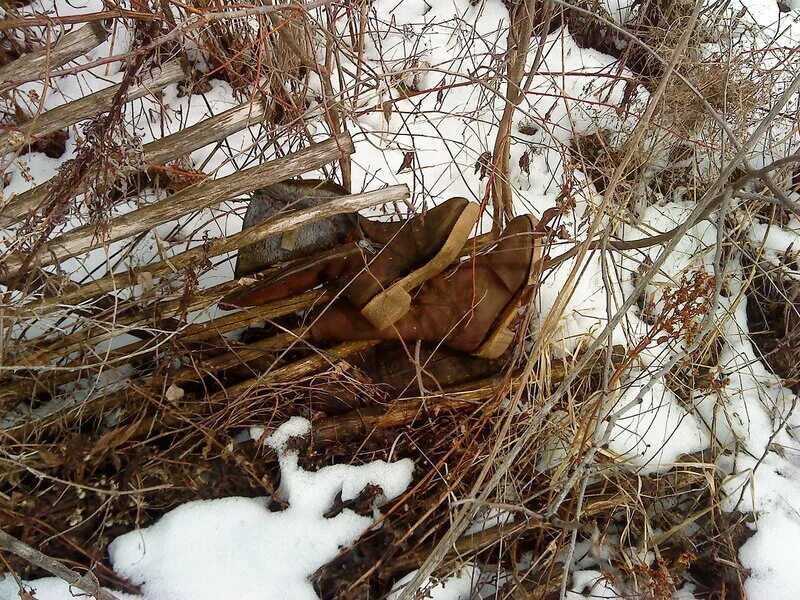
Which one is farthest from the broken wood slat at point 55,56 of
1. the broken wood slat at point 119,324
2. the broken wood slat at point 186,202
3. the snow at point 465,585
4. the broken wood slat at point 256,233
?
the snow at point 465,585

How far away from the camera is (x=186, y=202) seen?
1.88 metres

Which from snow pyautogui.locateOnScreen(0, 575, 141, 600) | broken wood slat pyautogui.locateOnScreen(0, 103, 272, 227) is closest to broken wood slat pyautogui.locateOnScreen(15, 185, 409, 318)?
broken wood slat pyautogui.locateOnScreen(0, 103, 272, 227)

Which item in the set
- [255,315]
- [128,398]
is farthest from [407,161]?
[128,398]

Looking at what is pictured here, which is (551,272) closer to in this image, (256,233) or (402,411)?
(402,411)

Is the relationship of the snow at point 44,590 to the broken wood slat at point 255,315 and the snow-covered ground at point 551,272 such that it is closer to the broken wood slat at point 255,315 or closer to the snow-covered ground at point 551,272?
the snow-covered ground at point 551,272

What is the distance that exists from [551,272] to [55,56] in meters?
2.10

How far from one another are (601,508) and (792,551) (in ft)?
2.71

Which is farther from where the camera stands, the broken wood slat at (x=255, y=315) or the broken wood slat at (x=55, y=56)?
the broken wood slat at (x=255, y=315)

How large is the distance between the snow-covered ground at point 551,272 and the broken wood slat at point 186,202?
0.53ft

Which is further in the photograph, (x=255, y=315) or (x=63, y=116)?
(x=255, y=315)

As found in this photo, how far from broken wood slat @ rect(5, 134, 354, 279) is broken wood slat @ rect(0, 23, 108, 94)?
1.88 feet

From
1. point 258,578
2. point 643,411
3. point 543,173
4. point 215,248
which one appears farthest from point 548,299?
point 258,578

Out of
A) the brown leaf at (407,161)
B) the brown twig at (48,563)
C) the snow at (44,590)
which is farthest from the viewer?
the brown leaf at (407,161)

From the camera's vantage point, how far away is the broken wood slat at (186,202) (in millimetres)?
1811
